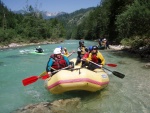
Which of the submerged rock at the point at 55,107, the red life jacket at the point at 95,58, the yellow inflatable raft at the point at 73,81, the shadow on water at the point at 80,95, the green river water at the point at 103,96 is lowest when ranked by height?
the green river water at the point at 103,96

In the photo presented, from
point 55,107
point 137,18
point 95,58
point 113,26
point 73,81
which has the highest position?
point 137,18

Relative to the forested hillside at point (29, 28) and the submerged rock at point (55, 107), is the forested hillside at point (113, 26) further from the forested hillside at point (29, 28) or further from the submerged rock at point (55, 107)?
the submerged rock at point (55, 107)

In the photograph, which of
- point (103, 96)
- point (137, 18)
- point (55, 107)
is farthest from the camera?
point (137, 18)

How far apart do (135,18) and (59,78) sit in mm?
12697

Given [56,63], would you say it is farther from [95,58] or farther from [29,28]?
[29,28]

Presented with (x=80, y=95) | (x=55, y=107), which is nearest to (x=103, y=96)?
(x=80, y=95)

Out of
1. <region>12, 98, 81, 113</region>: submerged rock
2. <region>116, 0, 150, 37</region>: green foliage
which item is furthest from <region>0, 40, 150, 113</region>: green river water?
<region>116, 0, 150, 37</region>: green foliage

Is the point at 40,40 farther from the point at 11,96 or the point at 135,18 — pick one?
the point at 11,96

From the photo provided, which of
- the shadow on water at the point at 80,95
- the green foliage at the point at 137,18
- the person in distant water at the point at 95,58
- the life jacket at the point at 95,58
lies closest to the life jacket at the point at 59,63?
the shadow on water at the point at 80,95

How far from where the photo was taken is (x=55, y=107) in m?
6.79

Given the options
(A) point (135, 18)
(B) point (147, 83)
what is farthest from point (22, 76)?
(A) point (135, 18)

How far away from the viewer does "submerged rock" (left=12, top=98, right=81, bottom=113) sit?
650cm

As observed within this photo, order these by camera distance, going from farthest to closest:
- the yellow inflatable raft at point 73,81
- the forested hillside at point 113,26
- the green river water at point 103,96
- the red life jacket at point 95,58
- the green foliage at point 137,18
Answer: the forested hillside at point 113,26 < the green foliage at point 137,18 < the red life jacket at point 95,58 < the green river water at point 103,96 < the yellow inflatable raft at point 73,81

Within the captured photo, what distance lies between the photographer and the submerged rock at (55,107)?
6.50 meters
